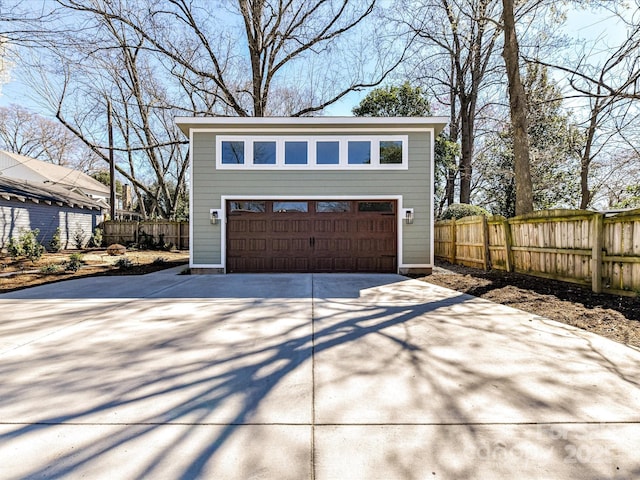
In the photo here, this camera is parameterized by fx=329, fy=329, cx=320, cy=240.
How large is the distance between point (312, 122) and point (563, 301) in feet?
20.6

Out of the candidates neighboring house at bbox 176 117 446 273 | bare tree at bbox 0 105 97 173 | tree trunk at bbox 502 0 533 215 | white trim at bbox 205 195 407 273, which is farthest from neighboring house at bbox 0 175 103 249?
tree trunk at bbox 502 0 533 215

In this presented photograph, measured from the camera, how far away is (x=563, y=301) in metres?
4.84

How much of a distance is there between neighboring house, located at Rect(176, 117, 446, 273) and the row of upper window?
0.03m

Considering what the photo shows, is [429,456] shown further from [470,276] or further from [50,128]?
[50,128]

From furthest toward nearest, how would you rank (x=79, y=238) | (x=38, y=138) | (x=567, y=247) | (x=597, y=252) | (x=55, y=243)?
(x=38, y=138), (x=79, y=238), (x=55, y=243), (x=567, y=247), (x=597, y=252)

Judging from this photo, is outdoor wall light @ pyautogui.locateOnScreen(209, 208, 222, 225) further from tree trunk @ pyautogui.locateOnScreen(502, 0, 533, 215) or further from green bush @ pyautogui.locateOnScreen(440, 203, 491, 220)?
green bush @ pyautogui.locateOnScreen(440, 203, 491, 220)

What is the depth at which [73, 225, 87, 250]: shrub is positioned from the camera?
1465cm

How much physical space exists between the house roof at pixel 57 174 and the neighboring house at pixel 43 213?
5910mm

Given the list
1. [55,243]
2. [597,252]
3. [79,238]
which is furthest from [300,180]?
[79,238]

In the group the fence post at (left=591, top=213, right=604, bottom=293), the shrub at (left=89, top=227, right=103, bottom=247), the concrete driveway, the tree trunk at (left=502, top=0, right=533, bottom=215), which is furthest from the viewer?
the shrub at (left=89, top=227, right=103, bottom=247)

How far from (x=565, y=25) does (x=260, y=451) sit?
441 inches

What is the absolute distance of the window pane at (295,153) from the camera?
8.45m

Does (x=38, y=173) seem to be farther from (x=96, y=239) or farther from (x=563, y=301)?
(x=563, y=301)

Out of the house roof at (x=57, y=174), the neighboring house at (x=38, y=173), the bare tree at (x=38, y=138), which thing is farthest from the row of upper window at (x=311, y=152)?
the bare tree at (x=38, y=138)
